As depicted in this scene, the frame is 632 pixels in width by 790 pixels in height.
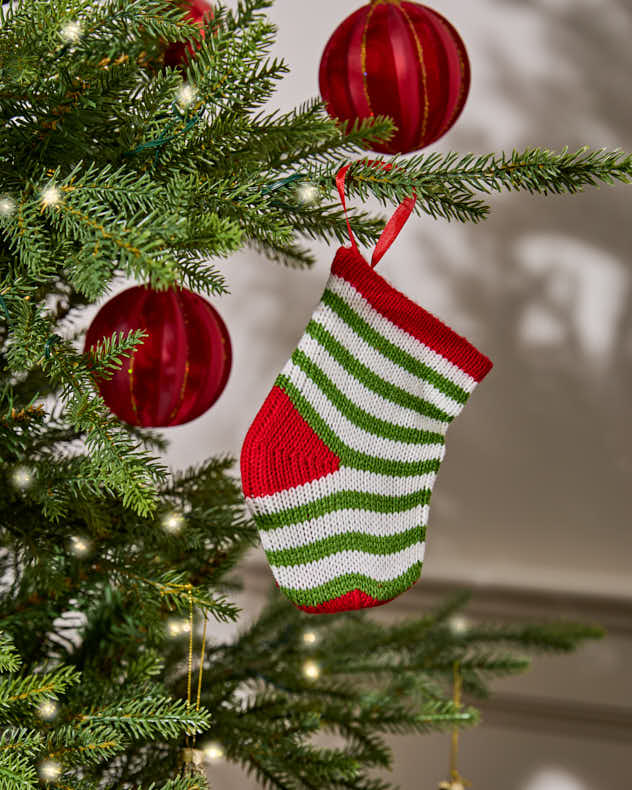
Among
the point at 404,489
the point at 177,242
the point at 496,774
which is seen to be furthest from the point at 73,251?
the point at 496,774

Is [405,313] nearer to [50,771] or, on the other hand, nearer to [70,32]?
[70,32]

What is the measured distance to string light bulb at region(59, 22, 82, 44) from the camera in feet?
1.33

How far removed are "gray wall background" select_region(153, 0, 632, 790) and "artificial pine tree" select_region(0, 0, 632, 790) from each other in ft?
2.46

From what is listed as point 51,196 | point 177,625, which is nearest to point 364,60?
point 51,196

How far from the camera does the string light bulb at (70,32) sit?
0.40 meters

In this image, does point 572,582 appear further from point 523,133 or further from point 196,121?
point 196,121

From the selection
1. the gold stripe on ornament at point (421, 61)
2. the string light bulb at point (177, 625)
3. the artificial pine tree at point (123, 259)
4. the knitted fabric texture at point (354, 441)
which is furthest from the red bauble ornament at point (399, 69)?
the string light bulb at point (177, 625)

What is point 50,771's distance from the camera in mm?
450

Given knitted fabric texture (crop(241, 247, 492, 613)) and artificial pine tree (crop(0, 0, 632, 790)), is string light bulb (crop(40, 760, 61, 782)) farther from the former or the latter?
knitted fabric texture (crop(241, 247, 492, 613))

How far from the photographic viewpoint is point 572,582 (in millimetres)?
1287

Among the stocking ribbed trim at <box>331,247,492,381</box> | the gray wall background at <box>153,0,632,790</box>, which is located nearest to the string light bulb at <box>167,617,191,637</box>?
the stocking ribbed trim at <box>331,247,492,381</box>

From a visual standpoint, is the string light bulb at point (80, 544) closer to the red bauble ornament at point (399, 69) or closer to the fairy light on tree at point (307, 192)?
the fairy light on tree at point (307, 192)

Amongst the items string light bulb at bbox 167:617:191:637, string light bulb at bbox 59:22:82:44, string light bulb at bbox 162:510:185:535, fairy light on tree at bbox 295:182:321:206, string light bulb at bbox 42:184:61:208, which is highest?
string light bulb at bbox 59:22:82:44

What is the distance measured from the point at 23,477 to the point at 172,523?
4.2 inches
